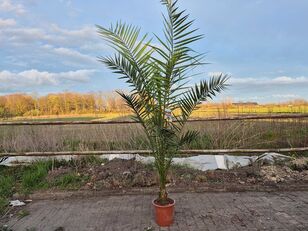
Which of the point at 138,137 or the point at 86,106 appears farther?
the point at 86,106

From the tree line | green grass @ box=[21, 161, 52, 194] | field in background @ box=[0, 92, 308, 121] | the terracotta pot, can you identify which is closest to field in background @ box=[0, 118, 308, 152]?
field in background @ box=[0, 92, 308, 121]

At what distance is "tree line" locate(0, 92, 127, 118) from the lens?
8.64m

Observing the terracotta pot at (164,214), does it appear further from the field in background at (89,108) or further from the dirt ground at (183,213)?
the field in background at (89,108)

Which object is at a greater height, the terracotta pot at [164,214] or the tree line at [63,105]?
the tree line at [63,105]

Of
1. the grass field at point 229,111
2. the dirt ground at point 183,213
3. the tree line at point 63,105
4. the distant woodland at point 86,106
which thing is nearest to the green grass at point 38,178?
the dirt ground at point 183,213

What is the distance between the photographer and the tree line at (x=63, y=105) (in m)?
8.64

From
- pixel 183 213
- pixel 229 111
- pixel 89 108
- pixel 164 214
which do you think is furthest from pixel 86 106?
pixel 164 214

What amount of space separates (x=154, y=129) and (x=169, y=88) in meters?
0.54

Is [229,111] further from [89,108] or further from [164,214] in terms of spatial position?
[164,214]

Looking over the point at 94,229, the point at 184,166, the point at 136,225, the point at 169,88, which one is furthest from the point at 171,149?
the point at 184,166

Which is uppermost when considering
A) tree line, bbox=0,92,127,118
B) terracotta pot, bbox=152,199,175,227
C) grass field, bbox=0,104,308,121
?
tree line, bbox=0,92,127,118

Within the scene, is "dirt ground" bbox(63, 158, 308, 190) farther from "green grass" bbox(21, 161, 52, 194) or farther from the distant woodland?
the distant woodland

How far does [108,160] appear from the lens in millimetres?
6449

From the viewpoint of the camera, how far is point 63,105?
33.5 feet
